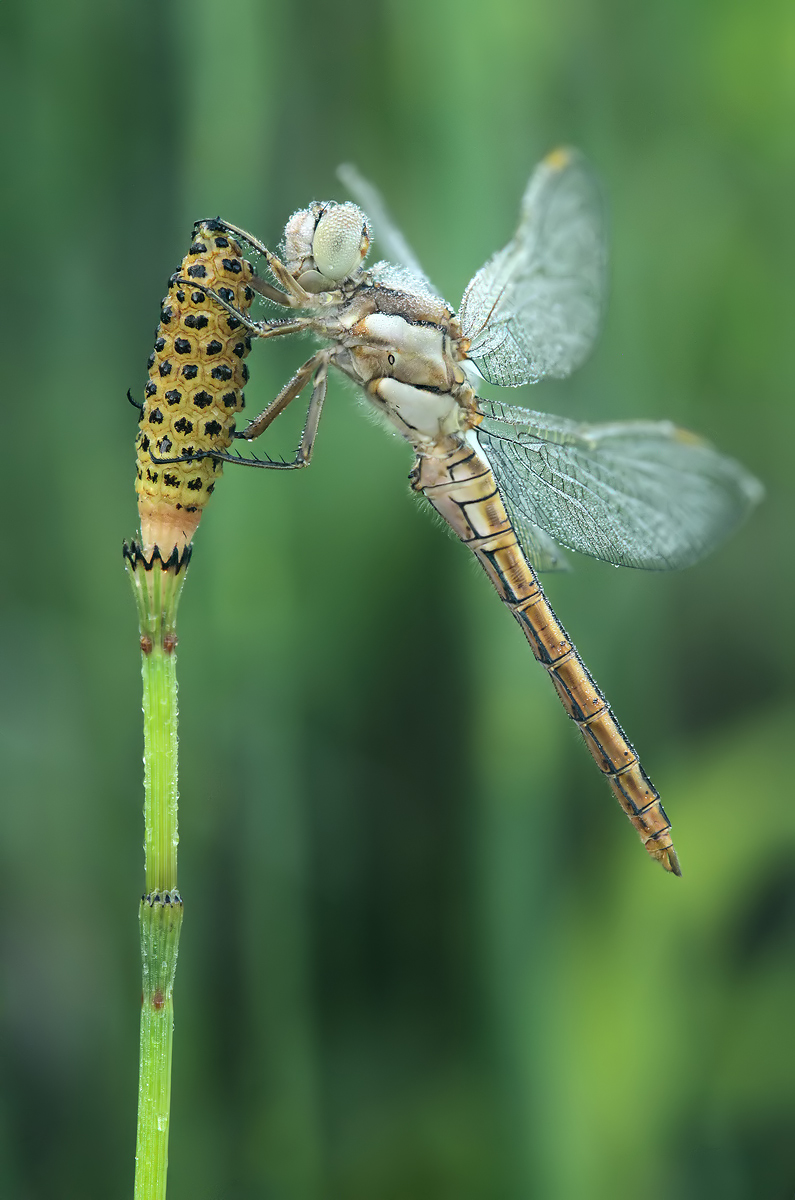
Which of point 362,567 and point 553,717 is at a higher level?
point 362,567

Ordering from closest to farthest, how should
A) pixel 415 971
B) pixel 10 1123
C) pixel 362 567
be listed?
pixel 10 1123 → pixel 415 971 → pixel 362 567

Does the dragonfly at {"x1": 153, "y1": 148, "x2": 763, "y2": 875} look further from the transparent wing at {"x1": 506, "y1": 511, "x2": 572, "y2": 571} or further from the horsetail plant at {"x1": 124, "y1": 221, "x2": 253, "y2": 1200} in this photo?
the horsetail plant at {"x1": 124, "y1": 221, "x2": 253, "y2": 1200}

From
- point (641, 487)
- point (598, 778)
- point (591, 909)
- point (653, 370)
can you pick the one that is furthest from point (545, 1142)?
point (653, 370)

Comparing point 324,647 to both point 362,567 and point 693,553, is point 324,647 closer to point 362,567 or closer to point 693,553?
point 362,567

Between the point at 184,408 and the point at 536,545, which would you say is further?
the point at 536,545

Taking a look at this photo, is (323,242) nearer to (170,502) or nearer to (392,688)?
(170,502)

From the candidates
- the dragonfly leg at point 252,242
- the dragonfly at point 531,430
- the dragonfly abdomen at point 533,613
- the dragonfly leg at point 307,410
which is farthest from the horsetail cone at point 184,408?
the dragonfly abdomen at point 533,613

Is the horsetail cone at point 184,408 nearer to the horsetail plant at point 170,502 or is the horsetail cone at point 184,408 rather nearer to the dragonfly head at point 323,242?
the horsetail plant at point 170,502

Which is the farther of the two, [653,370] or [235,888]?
[653,370]

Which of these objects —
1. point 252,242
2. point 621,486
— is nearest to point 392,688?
point 621,486
